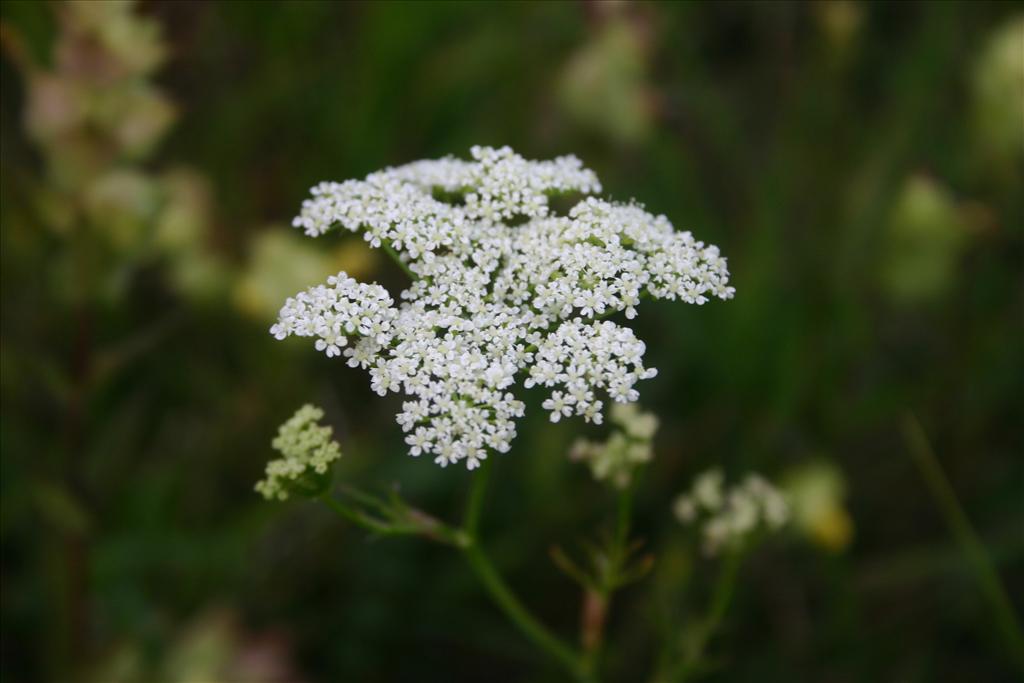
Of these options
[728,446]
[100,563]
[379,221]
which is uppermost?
[728,446]

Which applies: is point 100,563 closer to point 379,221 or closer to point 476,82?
point 379,221

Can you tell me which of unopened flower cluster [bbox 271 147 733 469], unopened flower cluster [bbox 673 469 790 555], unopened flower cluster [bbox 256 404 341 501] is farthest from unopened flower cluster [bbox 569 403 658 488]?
unopened flower cluster [bbox 256 404 341 501]

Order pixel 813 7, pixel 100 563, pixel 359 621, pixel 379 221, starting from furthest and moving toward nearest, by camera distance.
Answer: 1. pixel 813 7
2. pixel 359 621
3. pixel 100 563
4. pixel 379 221

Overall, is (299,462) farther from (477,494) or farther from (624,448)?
(624,448)

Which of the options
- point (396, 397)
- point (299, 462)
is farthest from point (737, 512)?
point (396, 397)

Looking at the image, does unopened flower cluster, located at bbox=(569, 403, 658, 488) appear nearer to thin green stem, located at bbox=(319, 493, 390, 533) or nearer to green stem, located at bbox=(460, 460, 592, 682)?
green stem, located at bbox=(460, 460, 592, 682)

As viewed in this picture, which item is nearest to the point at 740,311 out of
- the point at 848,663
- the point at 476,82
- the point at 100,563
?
the point at 848,663
